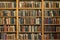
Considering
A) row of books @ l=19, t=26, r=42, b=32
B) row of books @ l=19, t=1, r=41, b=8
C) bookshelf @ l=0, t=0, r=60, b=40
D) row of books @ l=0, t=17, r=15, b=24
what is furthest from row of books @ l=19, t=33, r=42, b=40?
row of books @ l=19, t=1, r=41, b=8

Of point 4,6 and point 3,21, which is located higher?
point 4,6

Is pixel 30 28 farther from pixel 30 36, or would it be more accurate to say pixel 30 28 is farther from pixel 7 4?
pixel 7 4

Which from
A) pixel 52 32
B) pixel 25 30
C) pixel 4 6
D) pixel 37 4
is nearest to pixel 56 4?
pixel 37 4

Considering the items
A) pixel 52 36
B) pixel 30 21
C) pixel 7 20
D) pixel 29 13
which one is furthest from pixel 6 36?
pixel 52 36

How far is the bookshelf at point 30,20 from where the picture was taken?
3.65m

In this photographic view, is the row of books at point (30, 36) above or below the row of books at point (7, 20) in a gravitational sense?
below

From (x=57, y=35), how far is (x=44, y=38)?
0.36m

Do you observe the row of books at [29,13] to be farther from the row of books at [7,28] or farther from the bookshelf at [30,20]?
the row of books at [7,28]

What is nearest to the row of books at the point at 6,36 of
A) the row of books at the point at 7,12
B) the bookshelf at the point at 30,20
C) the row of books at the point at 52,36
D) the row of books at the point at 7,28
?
the bookshelf at the point at 30,20

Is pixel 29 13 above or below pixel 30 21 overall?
above

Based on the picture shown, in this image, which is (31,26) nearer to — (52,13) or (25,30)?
(25,30)

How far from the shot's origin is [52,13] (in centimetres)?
370

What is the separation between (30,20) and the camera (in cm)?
368

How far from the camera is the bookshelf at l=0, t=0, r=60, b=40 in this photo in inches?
144
